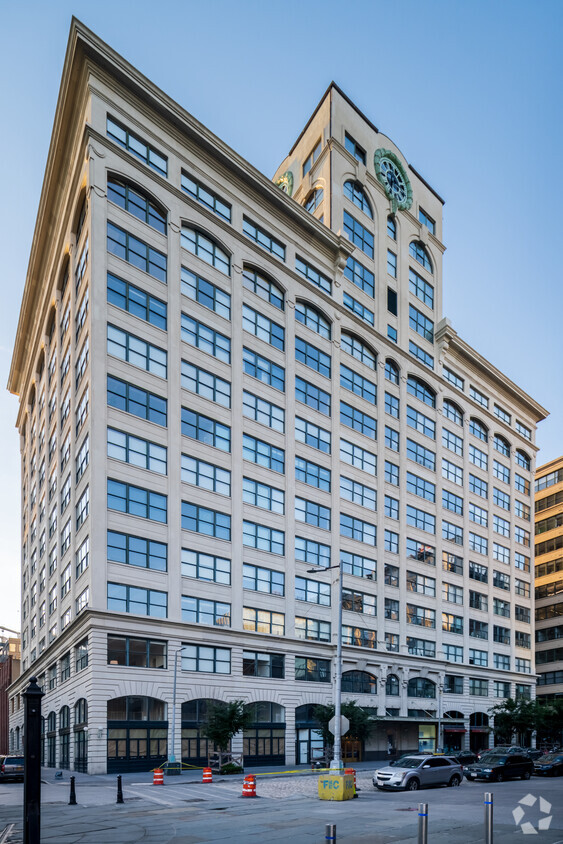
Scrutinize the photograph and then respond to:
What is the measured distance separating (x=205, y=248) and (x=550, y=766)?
40.3 metres

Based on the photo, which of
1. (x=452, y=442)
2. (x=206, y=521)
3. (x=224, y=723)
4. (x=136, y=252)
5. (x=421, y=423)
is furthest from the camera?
(x=452, y=442)

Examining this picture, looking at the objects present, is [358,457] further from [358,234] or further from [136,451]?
[136,451]

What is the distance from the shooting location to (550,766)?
41.0 metres

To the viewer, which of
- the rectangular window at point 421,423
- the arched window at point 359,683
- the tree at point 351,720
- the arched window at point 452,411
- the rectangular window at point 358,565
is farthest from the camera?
the arched window at point 452,411

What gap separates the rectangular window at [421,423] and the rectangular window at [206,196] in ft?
90.9

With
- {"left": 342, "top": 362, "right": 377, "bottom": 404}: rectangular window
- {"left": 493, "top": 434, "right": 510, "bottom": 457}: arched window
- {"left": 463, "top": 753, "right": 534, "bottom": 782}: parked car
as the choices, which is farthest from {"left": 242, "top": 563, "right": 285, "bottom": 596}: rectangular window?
{"left": 493, "top": 434, "right": 510, "bottom": 457}: arched window

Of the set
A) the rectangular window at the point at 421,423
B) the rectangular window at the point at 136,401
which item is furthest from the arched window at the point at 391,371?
the rectangular window at the point at 136,401

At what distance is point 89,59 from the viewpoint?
48.1 metres

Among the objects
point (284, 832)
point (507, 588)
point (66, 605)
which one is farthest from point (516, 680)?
point (284, 832)

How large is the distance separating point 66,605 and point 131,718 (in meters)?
13.3

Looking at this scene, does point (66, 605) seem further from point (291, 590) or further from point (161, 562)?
point (291, 590)

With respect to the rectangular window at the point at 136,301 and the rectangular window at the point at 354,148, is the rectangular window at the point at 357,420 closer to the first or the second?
the rectangular window at the point at 136,301

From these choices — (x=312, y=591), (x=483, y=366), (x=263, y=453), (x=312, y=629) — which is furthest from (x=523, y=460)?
(x=263, y=453)

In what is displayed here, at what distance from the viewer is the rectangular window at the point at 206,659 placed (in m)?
47.0
